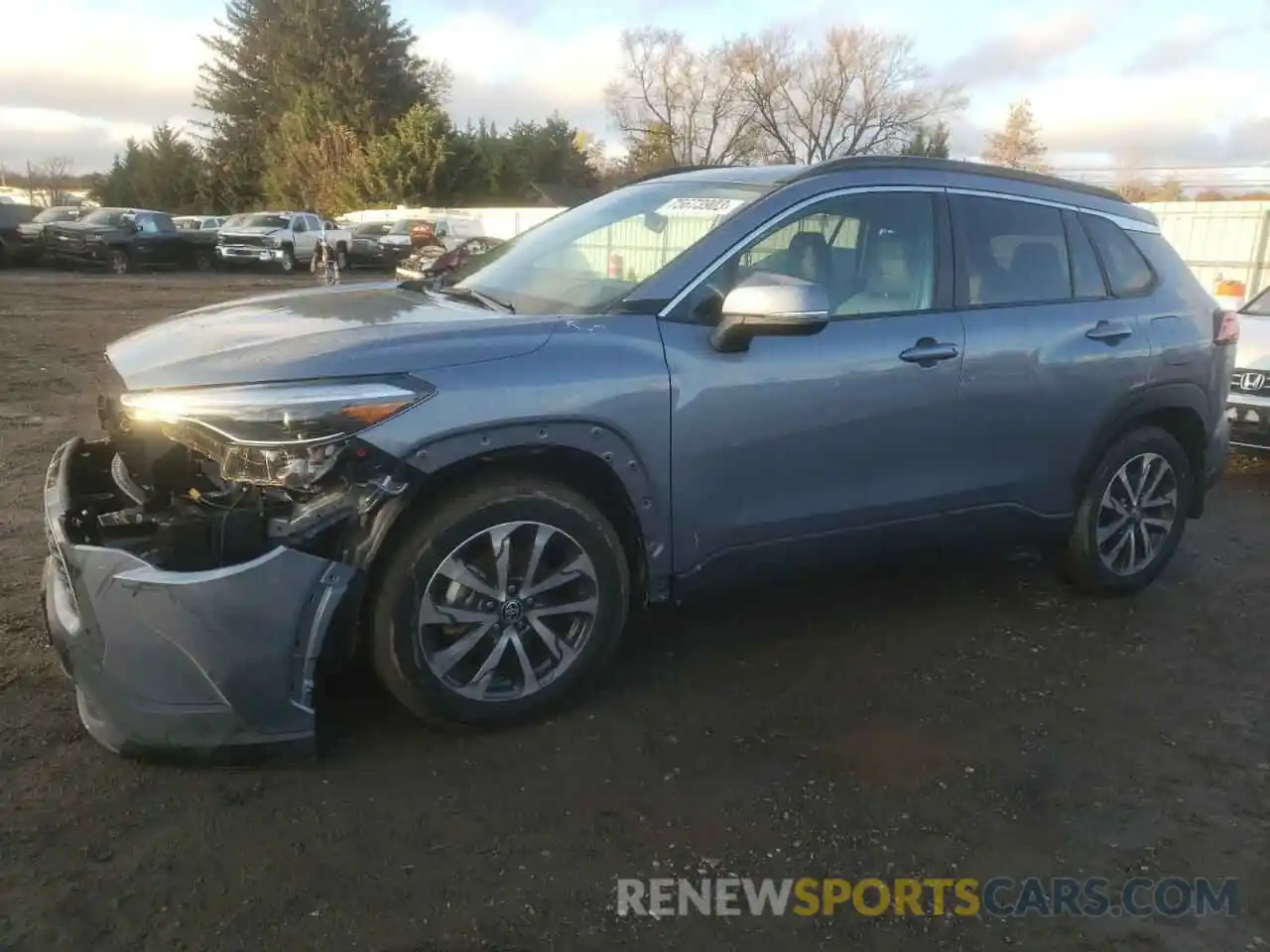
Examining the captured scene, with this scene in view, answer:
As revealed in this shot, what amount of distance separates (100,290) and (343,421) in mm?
21033

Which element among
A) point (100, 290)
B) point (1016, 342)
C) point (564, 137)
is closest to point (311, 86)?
point (564, 137)

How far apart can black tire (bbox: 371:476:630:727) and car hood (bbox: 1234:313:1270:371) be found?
Result: 586cm

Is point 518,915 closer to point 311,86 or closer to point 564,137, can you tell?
point 311,86

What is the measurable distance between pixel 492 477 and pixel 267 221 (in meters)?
29.8

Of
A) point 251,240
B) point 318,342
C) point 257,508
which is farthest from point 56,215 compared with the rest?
point 257,508

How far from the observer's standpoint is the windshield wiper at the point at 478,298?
369 cm

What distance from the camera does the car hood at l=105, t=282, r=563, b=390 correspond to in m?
2.95

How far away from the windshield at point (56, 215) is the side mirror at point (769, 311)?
2733 centimetres

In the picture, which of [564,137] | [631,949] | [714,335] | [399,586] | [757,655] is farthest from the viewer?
[564,137]

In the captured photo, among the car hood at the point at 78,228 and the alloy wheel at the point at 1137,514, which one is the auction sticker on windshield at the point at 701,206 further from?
the car hood at the point at 78,228

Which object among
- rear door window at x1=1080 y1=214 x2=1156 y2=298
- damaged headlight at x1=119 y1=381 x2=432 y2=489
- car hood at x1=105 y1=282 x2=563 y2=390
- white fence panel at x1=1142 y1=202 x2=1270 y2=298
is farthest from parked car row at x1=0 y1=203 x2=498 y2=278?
damaged headlight at x1=119 y1=381 x2=432 y2=489

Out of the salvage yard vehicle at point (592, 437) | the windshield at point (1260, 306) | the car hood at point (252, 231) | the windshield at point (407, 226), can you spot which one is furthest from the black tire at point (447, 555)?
the windshield at point (407, 226)

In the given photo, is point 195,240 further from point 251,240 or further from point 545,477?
point 545,477

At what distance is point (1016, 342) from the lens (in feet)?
13.5
